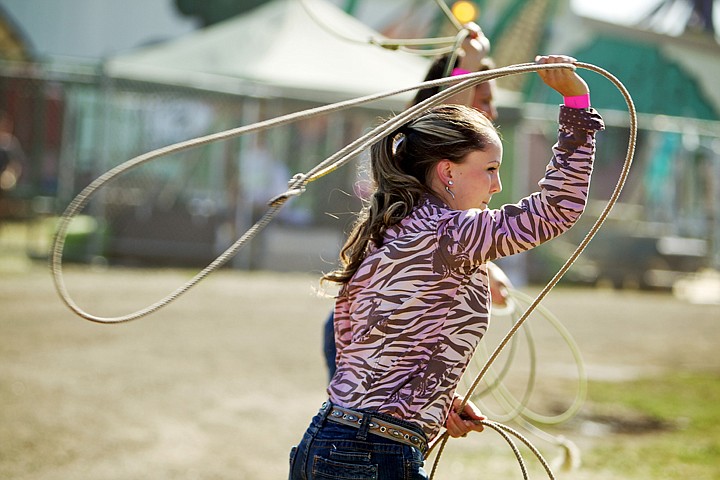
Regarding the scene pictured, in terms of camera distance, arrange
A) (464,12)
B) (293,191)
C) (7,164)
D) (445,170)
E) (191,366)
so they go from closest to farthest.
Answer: (293,191)
(445,170)
(464,12)
(191,366)
(7,164)

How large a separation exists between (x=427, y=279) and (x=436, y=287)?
32mm

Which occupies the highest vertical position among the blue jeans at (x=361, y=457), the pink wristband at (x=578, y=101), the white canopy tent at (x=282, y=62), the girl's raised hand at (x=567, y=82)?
the white canopy tent at (x=282, y=62)

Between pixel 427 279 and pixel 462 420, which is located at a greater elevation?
pixel 427 279

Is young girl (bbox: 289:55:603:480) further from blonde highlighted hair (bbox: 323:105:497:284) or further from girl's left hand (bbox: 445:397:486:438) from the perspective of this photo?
girl's left hand (bbox: 445:397:486:438)

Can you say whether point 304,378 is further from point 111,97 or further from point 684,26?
point 684,26

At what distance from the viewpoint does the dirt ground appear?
4.91 m

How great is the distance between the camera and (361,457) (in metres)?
2.24

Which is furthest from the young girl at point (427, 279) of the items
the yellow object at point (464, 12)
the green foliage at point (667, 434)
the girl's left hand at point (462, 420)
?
the green foliage at point (667, 434)

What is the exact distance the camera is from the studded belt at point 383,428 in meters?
2.24

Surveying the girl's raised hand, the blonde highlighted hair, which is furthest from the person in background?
the girl's raised hand

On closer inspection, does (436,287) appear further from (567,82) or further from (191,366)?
(191,366)

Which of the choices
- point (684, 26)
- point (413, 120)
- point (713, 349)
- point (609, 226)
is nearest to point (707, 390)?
point (713, 349)

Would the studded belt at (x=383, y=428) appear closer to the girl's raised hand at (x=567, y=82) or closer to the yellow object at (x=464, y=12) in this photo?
the girl's raised hand at (x=567, y=82)

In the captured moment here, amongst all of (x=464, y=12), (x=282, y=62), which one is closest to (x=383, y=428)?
(x=464, y=12)
